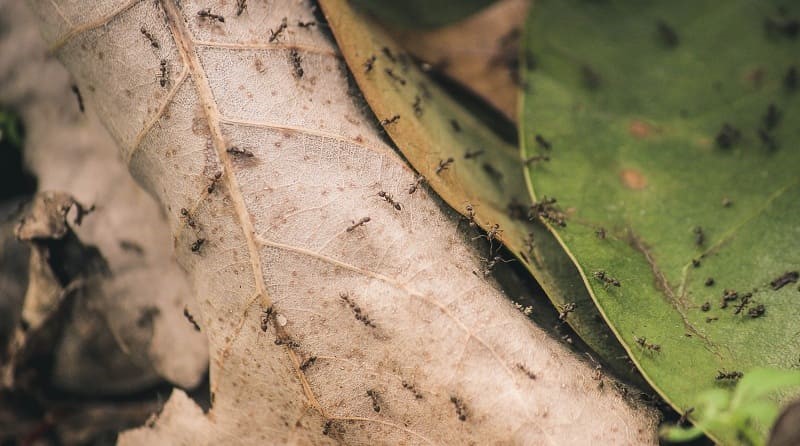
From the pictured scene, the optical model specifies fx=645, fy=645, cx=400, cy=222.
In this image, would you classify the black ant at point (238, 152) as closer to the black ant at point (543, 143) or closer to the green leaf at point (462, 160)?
the green leaf at point (462, 160)

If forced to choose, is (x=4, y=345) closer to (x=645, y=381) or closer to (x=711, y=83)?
(x=645, y=381)

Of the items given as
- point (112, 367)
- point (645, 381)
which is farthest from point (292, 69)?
point (645, 381)

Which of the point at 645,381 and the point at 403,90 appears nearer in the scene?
the point at 645,381

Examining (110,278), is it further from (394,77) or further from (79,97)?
(394,77)

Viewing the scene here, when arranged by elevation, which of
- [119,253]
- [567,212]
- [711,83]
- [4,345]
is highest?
[711,83]

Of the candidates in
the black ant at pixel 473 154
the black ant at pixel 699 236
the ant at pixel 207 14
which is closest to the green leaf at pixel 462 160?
the black ant at pixel 473 154

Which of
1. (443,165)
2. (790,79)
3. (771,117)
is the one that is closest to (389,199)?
(443,165)

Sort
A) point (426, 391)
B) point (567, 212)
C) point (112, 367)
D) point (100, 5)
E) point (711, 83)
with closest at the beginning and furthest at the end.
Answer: point (426, 391)
point (100, 5)
point (567, 212)
point (112, 367)
point (711, 83)
